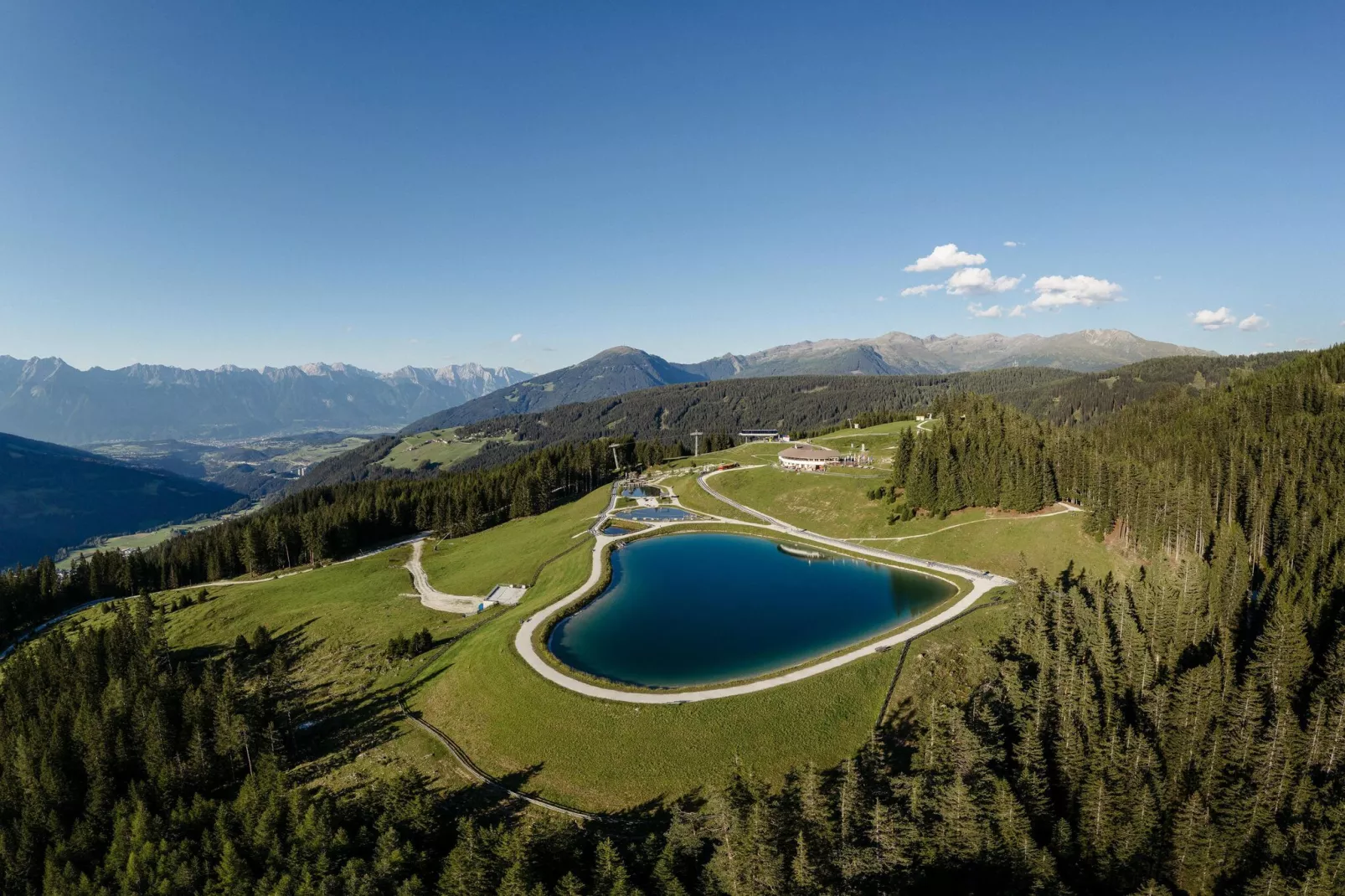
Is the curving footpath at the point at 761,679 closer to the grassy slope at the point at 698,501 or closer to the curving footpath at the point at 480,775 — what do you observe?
the curving footpath at the point at 480,775

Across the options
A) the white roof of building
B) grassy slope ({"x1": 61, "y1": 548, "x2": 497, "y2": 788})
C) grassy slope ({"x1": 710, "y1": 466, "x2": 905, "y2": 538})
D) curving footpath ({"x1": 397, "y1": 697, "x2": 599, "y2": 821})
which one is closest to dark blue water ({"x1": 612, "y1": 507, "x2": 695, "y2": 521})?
grassy slope ({"x1": 710, "y1": 466, "x2": 905, "y2": 538})

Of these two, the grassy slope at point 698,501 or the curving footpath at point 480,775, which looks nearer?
the curving footpath at point 480,775

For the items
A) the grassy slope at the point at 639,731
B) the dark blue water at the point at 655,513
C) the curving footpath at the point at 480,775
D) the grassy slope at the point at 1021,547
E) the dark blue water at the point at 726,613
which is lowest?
the curving footpath at the point at 480,775

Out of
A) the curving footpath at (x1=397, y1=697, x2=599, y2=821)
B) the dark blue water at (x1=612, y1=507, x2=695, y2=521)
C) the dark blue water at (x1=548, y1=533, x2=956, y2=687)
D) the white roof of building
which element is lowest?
the curving footpath at (x1=397, y1=697, x2=599, y2=821)

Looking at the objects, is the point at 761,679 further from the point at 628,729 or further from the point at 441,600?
the point at 441,600

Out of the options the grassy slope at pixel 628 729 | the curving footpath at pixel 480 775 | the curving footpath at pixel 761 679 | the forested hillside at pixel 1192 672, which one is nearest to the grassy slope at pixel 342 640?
the curving footpath at pixel 480 775

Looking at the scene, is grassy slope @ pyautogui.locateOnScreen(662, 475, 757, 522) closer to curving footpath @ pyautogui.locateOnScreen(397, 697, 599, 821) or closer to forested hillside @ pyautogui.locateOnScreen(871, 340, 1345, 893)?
forested hillside @ pyautogui.locateOnScreen(871, 340, 1345, 893)
